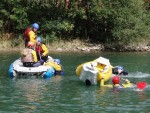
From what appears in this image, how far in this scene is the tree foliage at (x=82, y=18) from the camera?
31.0 m

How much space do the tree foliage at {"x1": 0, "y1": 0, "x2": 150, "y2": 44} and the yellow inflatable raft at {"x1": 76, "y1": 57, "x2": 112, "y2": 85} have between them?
14889 mm

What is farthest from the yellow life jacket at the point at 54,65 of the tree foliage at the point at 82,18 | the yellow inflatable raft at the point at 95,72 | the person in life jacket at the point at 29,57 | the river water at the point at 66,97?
the tree foliage at the point at 82,18

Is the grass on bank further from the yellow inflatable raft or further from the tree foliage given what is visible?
the yellow inflatable raft

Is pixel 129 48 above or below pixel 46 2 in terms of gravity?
below

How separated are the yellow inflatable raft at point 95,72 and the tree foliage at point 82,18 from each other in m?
14.9

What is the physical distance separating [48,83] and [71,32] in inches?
688

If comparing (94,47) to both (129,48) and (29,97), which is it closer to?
(129,48)

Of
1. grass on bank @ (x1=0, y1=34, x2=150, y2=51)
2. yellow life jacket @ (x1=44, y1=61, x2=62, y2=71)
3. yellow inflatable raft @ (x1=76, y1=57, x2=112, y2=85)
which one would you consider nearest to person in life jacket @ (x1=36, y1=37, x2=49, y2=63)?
yellow life jacket @ (x1=44, y1=61, x2=62, y2=71)

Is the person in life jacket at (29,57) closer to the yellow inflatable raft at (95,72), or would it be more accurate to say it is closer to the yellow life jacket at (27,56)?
the yellow life jacket at (27,56)

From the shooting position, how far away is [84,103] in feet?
41.0

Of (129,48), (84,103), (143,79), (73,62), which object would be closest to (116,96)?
(84,103)

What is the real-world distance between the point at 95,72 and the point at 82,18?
16982mm

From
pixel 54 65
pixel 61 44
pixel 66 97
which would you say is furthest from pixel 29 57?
pixel 61 44

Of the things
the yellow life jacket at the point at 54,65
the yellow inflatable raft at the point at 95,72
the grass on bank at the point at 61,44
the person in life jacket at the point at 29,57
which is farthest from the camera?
the grass on bank at the point at 61,44
